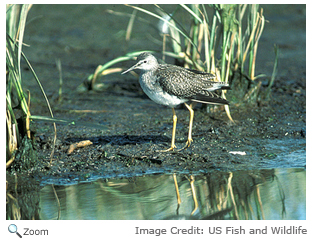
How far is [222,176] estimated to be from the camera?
534 cm

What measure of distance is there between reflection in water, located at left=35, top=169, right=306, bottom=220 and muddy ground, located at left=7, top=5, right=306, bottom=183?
10.6 inches

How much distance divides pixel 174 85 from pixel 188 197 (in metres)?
1.75

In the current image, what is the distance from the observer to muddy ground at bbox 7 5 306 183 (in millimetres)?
5680

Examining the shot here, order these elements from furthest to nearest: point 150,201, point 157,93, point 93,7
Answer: point 93,7 → point 157,93 → point 150,201

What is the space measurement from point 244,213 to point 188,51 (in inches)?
160

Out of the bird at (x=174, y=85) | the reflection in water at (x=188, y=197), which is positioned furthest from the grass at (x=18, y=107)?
the bird at (x=174, y=85)

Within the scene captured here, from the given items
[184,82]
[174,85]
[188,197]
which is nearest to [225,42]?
[184,82]

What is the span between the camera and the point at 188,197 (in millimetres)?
4848

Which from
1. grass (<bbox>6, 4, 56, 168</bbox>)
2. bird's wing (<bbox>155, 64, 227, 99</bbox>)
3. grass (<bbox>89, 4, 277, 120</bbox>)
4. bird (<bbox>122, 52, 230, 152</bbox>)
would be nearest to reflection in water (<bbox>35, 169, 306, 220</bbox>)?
grass (<bbox>6, 4, 56, 168</bbox>)

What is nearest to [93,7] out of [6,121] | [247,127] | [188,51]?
[188,51]

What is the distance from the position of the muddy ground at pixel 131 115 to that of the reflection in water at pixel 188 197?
27 centimetres

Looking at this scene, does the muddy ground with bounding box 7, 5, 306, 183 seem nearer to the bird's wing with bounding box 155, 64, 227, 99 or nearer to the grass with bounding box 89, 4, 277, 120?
the grass with bounding box 89, 4, 277, 120
